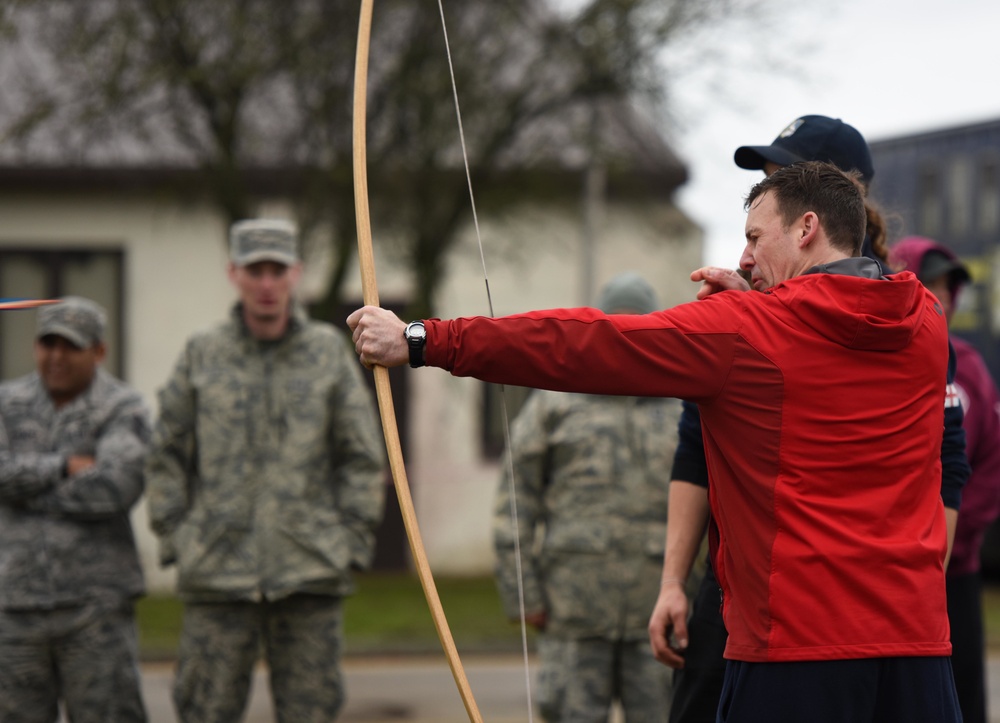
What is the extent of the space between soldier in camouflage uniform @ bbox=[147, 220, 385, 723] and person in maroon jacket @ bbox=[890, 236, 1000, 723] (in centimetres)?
205

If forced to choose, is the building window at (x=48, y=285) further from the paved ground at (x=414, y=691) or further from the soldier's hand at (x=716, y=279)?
the soldier's hand at (x=716, y=279)

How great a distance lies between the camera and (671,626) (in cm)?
350

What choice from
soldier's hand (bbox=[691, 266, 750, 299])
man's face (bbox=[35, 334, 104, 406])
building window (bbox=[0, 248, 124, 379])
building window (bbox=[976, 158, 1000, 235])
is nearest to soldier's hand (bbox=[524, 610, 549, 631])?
man's face (bbox=[35, 334, 104, 406])

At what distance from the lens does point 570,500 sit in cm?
498

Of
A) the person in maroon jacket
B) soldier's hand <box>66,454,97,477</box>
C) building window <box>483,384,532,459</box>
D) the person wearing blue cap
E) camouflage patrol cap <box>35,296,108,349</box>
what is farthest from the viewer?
building window <box>483,384,532,459</box>

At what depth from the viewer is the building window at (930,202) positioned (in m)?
13.7

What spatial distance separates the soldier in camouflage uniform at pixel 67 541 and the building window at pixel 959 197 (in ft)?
34.3

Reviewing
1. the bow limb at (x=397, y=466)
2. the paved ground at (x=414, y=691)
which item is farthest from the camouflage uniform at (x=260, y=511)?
the paved ground at (x=414, y=691)

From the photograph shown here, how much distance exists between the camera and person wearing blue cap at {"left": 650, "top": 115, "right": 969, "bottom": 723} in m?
3.40

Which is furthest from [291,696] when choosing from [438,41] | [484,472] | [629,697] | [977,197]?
[977,197]

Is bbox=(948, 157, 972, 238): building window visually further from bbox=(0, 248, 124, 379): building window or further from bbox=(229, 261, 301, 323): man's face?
bbox=(229, 261, 301, 323): man's face

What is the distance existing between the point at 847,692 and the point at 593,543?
2.29 metres

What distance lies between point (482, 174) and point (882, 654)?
9.19 metres

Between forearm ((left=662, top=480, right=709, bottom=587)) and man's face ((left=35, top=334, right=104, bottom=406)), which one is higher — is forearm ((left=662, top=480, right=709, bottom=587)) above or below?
below
